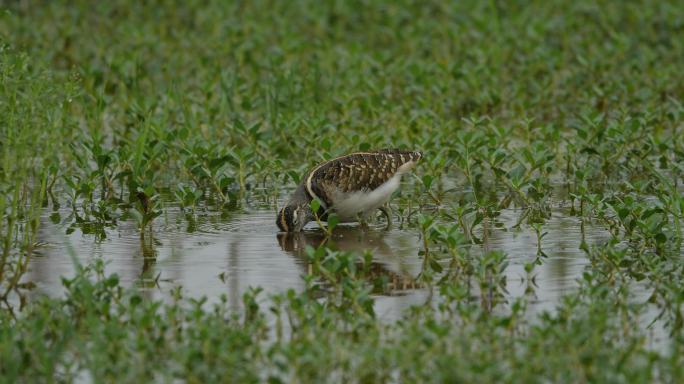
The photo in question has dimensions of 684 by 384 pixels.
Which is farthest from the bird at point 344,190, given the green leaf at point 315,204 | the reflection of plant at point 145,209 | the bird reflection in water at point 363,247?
the reflection of plant at point 145,209

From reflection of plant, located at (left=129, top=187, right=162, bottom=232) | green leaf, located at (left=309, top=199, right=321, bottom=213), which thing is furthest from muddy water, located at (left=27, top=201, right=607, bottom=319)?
green leaf, located at (left=309, top=199, right=321, bottom=213)

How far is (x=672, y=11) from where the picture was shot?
54.6 ft

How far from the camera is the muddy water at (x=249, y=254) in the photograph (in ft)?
25.4

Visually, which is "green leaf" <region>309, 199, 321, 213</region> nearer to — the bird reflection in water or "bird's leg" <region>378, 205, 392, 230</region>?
the bird reflection in water

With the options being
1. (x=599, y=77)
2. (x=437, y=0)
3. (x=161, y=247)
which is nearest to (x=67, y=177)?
(x=161, y=247)

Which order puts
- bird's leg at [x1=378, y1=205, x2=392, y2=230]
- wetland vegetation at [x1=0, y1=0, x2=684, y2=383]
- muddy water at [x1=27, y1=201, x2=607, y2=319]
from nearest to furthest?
1. wetland vegetation at [x1=0, y1=0, x2=684, y2=383]
2. muddy water at [x1=27, y1=201, x2=607, y2=319]
3. bird's leg at [x1=378, y1=205, x2=392, y2=230]

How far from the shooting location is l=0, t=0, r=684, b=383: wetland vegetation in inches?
243

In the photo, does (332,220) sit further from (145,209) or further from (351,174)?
(145,209)

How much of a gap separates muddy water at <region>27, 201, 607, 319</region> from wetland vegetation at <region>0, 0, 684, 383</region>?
0.08 ft

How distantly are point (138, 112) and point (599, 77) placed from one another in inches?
200

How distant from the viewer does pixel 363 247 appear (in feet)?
30.0

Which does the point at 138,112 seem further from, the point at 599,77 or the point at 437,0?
the point at 437,0

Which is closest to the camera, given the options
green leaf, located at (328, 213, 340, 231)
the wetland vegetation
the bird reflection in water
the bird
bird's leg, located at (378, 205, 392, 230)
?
the wetland vegetation

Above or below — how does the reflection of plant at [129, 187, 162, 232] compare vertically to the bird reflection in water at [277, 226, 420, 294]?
above
